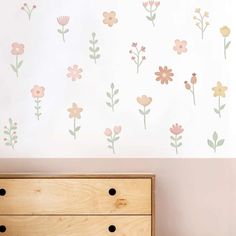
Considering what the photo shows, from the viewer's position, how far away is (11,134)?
2504mm

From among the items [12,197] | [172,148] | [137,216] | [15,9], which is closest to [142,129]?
[172,148]

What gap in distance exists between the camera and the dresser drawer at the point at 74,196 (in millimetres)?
2223

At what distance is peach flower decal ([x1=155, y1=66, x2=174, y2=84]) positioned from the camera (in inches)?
99.1

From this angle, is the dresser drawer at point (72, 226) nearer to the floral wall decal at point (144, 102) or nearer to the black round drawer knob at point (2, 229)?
the black round drawer knob at point (2, 229)

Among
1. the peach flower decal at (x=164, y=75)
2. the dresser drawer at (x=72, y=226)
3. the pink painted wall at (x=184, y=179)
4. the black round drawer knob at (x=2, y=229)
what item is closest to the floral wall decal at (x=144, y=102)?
the peach flower decal at (x=164, y=75)

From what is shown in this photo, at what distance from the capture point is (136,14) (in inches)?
99.7

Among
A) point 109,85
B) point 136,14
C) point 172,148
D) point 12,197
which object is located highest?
point 136,14

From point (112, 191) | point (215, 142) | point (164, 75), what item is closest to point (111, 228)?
point (112, 191)

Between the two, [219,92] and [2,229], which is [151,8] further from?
[2,229]

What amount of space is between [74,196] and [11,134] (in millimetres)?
550

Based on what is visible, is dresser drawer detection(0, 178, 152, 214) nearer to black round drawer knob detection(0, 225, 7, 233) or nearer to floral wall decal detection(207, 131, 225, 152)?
black round drawer knob detection(0, 225, 7, 233)

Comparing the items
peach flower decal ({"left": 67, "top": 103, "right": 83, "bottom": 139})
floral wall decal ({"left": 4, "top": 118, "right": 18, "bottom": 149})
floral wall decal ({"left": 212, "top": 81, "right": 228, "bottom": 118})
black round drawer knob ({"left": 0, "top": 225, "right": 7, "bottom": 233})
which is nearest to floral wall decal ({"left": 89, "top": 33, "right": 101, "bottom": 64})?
peach flower decal ({"left": 67, "top": 103, "right": 83, "bottom": 139})

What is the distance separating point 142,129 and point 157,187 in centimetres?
33

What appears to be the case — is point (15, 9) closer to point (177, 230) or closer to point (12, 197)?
point (12, 197)
